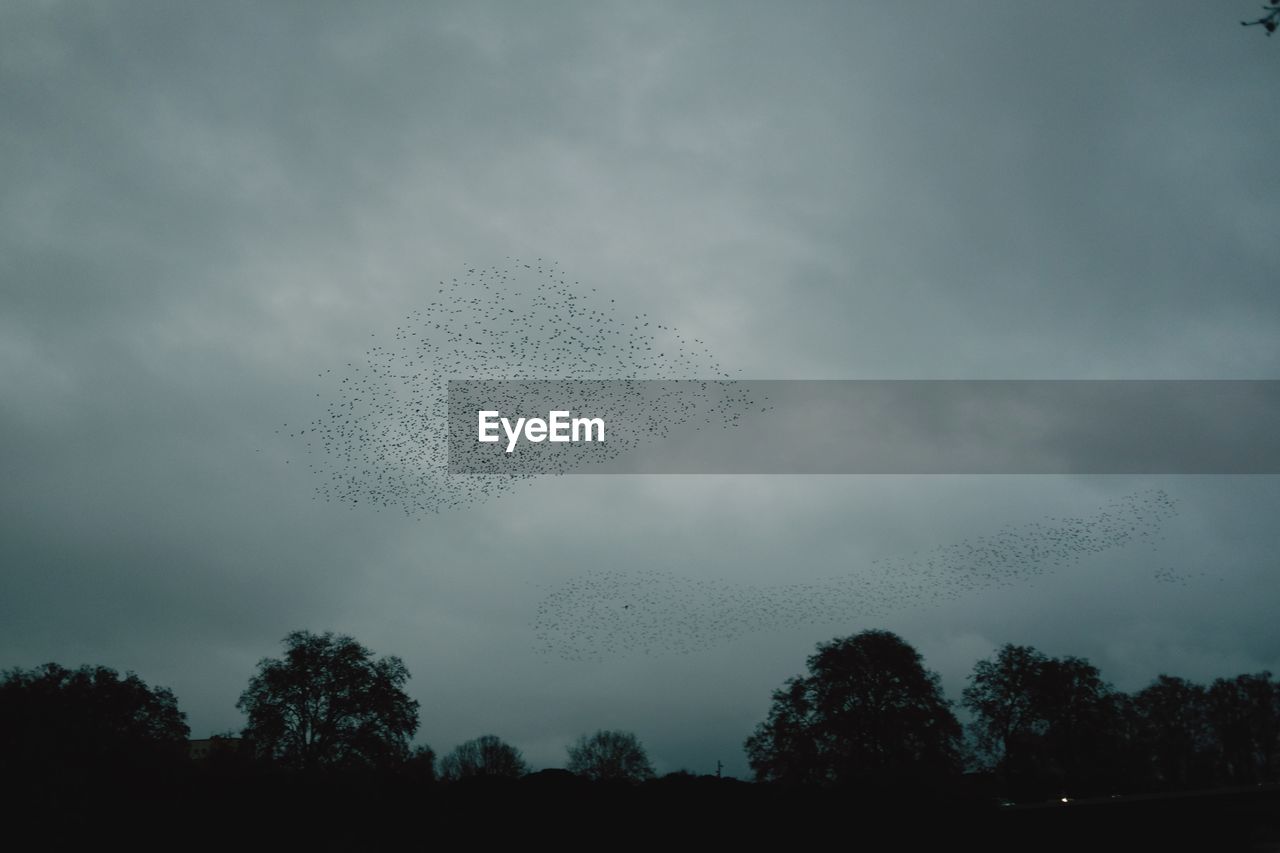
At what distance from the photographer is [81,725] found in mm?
41219

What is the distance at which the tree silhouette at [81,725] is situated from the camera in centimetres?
3703

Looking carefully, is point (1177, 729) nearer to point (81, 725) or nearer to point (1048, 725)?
point (1048, 725)

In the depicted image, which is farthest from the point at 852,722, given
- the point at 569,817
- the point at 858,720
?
the point at 569,817

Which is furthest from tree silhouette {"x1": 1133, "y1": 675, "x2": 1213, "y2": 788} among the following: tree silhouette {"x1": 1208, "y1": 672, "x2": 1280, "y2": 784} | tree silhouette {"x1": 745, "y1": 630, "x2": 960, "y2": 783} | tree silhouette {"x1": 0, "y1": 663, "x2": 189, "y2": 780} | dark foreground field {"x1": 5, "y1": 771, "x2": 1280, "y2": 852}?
tree silhouette {"x1": 0, "y1": 663, "x2": 189, "y2": 780}

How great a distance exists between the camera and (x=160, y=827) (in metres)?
34.0

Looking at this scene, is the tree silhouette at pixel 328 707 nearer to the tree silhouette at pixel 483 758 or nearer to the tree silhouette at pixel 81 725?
the tree silhouette at pixel 81 725

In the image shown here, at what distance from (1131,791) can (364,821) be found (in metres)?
63.4

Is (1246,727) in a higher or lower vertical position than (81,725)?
lower

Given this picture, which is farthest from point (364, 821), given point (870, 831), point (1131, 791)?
point (1131, 791)

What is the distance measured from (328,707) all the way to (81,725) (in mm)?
21980

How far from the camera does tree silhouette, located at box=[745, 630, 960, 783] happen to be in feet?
210

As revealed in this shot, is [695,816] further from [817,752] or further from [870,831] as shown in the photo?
[817,752]

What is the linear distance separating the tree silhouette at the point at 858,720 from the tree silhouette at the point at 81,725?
135 feet

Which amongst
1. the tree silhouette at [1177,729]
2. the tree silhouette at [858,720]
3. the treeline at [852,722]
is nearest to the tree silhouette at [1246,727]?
the tree silhouette at [1177,729]
